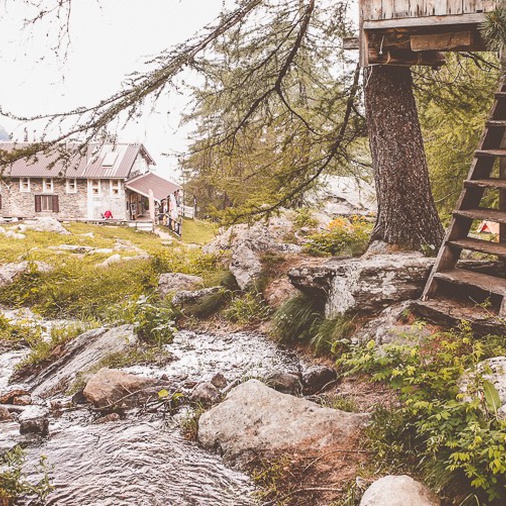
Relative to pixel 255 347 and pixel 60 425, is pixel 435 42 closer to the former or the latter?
pixel 255 347

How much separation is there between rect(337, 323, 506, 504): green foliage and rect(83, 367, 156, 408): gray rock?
281 cm

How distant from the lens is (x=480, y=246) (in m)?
5.11

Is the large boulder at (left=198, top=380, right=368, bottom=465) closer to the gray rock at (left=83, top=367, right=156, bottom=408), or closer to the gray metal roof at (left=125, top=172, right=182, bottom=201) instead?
the gray rock at (left=83, top=367, right=156, bottom=408)

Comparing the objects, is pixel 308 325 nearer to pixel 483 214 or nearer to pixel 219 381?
pixel 219 381

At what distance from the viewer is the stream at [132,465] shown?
3.55 meters

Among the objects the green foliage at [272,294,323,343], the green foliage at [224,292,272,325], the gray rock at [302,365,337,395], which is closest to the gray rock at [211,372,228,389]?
the gray rock at [302,365,337,395]

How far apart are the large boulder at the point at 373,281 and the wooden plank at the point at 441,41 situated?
2.66 meters

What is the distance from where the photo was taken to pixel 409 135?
6.96 metres

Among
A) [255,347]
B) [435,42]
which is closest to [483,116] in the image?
[435,42]

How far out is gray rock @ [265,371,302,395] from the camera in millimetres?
5273

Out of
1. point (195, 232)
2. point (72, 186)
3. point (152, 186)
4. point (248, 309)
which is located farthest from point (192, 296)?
point (152, 186)

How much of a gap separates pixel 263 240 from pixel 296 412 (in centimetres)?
575

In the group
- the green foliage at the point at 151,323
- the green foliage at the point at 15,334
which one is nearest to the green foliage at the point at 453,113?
the green foliage at the point at 151,323

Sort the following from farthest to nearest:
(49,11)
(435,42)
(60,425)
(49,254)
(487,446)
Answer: (49,254) < (435,42) < (60,425) < (49,11) < (487,446)
